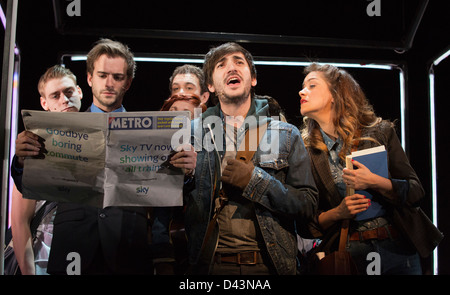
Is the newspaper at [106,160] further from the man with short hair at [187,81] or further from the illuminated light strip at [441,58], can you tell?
the illuminated light strip at [441,58]

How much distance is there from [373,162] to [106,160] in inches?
61.4

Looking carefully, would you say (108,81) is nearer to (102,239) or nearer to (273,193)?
(102,239)

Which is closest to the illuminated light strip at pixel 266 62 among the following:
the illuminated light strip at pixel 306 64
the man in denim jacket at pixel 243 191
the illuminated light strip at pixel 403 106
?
Answer: the illuminated light strip at pixel 306 64

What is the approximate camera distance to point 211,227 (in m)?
2.32

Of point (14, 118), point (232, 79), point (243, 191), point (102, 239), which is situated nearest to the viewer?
point (243, 191)

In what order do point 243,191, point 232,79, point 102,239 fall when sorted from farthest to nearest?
point 232,79, point 102,239, point 243,191

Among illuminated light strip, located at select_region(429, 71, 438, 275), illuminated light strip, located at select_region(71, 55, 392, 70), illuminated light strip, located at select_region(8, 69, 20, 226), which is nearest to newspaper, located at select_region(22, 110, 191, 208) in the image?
illuminated light strip, located at select_region(8, 69, 20, 226)

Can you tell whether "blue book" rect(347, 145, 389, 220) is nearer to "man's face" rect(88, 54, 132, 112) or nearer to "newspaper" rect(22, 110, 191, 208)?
"newspaper" rect(22, 110, 191, 208)

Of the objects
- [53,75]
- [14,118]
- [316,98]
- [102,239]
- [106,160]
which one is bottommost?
[102,239]

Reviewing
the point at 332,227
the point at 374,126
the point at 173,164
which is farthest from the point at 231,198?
the point at 374,126

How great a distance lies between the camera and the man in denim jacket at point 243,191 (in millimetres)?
2291

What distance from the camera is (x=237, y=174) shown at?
2.28 m

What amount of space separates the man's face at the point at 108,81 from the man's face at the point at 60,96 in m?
0.22

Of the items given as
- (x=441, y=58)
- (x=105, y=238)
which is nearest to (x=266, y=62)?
(x=441, y=58)
